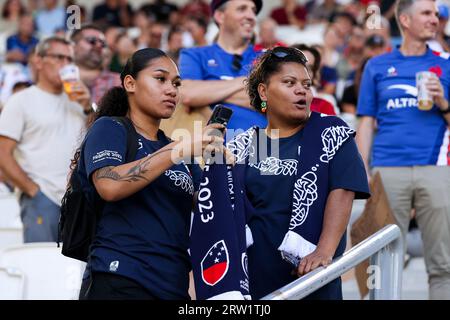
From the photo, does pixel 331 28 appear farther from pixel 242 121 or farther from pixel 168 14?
pixel 242 121

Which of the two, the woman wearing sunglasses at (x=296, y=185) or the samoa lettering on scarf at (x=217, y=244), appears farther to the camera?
the woman wearing sunglasses at (x=296, y=185)

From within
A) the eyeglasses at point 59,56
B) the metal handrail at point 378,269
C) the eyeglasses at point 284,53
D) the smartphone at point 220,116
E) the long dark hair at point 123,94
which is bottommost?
the metal handrail at point 378,269

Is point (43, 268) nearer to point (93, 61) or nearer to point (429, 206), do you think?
point (93, 61)

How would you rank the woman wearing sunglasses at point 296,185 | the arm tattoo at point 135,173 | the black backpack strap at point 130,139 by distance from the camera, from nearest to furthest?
the arm tattoo at point 135,173, the black backpack strap at point 130,139, the woman wearing sunglasses at point 296,185

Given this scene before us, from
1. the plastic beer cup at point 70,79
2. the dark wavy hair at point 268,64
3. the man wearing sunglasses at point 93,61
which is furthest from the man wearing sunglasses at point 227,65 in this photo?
the man wearing sunglasses at point 93,61

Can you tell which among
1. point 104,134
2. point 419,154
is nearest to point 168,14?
point 419,154

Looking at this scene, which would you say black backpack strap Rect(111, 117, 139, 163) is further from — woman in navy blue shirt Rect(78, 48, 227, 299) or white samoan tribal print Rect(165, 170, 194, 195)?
white samoan tribal print Rect(165, 170, 194, 195)

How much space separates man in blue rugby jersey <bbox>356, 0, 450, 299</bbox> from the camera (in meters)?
6.34

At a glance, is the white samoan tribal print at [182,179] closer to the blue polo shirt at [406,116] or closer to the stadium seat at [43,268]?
the stadium seat at [43,268]

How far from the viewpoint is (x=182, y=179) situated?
4.17m

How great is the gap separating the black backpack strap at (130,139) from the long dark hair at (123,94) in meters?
0.22

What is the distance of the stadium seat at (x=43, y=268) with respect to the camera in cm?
607
